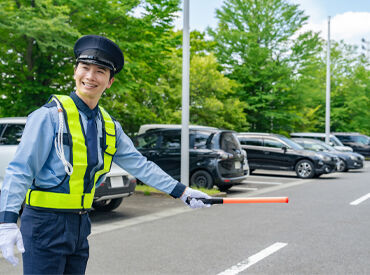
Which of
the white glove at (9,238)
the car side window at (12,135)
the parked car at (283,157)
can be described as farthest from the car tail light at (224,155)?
the white glove at (9,238)

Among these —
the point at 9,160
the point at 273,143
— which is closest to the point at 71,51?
the point at 9,160

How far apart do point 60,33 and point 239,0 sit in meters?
20.9

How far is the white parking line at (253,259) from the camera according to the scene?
184 inches

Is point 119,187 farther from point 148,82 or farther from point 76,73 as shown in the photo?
point 148,82

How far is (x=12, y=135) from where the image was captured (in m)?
7.58

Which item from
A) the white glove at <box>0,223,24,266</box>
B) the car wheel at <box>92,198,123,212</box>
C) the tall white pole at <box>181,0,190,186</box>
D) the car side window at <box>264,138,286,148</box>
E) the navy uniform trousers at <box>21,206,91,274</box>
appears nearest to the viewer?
the white glove at <box>0,223,24,266</box>

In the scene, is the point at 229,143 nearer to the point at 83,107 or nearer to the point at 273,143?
the point at 273,143

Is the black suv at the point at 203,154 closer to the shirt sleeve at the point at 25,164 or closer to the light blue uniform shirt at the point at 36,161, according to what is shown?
the light blue uniform shirt at the point at 36,161

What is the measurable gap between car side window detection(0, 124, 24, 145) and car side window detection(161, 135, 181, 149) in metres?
4.90

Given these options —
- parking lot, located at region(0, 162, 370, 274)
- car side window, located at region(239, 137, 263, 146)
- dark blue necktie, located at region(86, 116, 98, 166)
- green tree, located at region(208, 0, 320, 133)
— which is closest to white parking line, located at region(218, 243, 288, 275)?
parking lot, located at region(0, 162, 370, 274)

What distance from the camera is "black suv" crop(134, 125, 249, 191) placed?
11.1m

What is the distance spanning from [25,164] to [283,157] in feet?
49.8

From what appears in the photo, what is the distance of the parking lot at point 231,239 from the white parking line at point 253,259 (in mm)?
10

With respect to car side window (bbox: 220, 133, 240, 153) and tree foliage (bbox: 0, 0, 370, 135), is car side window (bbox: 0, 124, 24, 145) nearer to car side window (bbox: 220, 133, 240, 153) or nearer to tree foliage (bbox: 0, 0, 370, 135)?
tree foliage (bbox: 0, 0, 370, 135)
